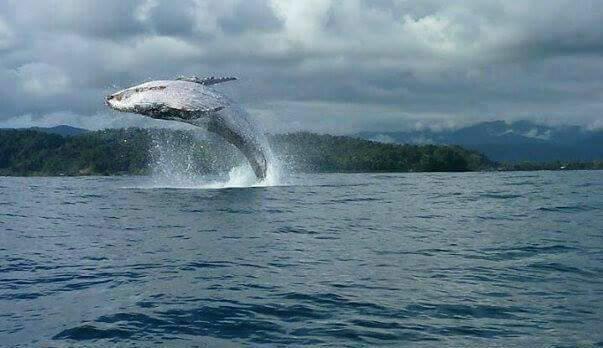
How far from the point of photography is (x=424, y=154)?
518ft

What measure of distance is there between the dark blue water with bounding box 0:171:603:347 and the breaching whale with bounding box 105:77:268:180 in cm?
494

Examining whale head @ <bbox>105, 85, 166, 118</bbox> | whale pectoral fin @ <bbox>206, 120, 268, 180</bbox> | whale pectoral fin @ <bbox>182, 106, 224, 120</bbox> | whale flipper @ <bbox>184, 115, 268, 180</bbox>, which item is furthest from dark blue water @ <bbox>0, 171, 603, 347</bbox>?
whale pectoral fin @ <bbox>206, 120, 268, 180</bbox>

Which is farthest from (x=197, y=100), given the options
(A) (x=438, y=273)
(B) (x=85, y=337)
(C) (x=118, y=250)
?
(B) (x=85, y=337)

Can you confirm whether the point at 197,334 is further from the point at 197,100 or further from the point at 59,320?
the point at 197,100

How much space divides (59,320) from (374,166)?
149156 millimetres

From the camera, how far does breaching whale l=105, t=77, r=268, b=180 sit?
80.7 feet

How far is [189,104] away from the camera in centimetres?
2548

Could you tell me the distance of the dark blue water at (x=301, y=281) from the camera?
27.7ft

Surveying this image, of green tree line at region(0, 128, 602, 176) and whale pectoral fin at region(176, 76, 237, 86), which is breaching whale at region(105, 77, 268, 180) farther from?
green tree line at region(0, 128, 602, 176)

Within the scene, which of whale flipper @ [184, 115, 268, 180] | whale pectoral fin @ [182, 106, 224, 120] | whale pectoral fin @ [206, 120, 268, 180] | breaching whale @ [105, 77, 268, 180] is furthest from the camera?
whale pectoral fin @ [206, 120, 268, 180]

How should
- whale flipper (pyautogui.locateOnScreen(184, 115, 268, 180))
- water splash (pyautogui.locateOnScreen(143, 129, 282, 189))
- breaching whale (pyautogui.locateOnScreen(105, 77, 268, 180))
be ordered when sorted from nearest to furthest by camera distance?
1. breaching whale (pyautogui.locateOnScreen(105, 77, 268, 180))
2. whale flipper (pyautogui.locateOnScreen(184, 115, 268, 180))
3. water splash (pyautogui.locateOnScreen(143, 129, 282, 189))

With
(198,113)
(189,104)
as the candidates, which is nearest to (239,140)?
(198,113)

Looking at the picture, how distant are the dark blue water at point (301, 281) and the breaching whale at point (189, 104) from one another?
4.94 meters

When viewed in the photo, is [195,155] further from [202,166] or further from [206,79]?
[206,79]
